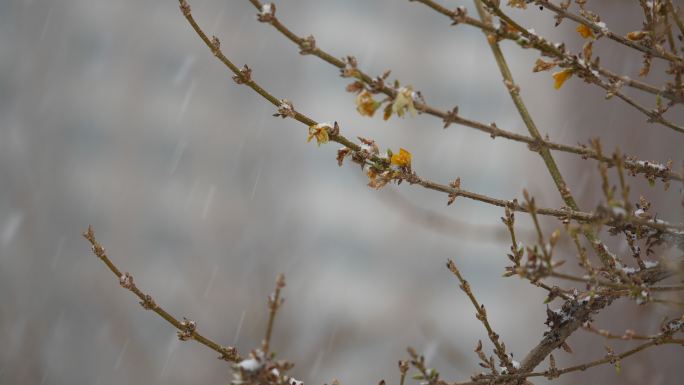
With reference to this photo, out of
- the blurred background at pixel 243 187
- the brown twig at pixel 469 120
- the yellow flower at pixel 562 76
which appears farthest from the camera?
the blurred background at pixel 243 187

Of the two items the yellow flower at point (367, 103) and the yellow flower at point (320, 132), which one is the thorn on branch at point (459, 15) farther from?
the yellow flower at point (320, 132)

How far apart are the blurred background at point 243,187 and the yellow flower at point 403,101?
359 cm

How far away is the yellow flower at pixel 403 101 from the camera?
1.09 m

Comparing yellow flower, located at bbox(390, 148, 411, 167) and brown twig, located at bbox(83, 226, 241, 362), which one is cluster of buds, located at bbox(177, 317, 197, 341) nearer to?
brown twig, located at bbox(83, 226, 241, 362)

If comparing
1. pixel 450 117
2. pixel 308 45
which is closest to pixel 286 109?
pixel 308 45

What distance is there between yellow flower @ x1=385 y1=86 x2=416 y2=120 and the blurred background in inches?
141

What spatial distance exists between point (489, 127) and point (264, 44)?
14.2ft

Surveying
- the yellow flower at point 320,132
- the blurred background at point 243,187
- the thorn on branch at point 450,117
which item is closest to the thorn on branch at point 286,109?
the yellow flower at point 320,132

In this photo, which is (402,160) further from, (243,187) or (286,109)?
(243,187)

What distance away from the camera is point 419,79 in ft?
17.5

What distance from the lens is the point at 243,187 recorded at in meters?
5.11

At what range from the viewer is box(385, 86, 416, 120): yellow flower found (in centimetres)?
109

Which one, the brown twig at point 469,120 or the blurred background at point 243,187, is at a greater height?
the blurred background at point 243,187

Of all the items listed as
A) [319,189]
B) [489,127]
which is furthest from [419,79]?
[489,127]
